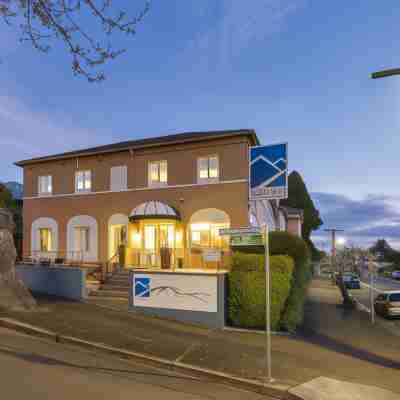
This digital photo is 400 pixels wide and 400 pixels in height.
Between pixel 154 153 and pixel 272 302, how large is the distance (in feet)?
36.1

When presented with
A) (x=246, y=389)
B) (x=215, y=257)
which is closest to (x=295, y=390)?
(x=246, y=389)

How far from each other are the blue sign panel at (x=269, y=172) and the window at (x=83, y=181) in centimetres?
1629

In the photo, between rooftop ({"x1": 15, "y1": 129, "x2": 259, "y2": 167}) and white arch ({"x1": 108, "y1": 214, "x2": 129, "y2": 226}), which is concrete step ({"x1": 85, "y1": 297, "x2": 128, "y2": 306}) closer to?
white arch ({"x1": 108, "y1": 214, "x2": 129, "y2": 226})

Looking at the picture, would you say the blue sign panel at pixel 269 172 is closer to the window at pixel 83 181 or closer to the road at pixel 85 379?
the road at pixel 85 379

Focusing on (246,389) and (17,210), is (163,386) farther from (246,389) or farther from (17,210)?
(17,210)

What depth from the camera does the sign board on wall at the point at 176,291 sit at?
42.2 feet

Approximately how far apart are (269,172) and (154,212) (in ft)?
38.7

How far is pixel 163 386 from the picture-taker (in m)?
7.04

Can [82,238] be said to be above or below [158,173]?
below

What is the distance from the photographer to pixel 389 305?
2034 centimetres

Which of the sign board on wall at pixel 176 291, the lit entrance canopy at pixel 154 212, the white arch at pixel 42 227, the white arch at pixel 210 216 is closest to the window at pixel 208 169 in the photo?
the white arch at pixel 210 216

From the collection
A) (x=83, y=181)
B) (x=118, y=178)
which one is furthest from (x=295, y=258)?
(x=83, y=181)

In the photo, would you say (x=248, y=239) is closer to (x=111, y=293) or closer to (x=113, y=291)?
(x=111, y=293)

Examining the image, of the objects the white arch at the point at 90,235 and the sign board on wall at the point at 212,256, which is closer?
the sign board on wall at the point at 212,256
